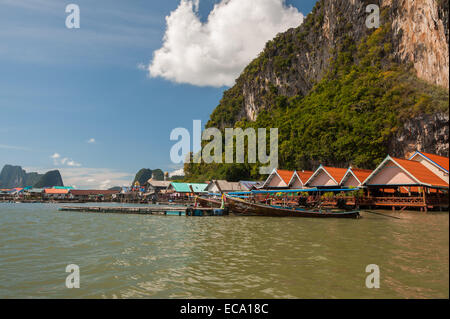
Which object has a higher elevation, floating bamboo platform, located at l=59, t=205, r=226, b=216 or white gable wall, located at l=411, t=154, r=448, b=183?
white gable wall, located at l=411, t=154, r=448, b=183

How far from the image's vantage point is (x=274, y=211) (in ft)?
82.7

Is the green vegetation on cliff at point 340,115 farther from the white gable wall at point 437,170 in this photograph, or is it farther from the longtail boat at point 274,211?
the white gable wall at point 437,170

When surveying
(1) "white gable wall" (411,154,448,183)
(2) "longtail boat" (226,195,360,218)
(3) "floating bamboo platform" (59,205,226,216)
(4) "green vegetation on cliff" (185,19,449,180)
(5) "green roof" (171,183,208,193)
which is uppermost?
(4) "green vegetation on cliff" (185,19,449,180)

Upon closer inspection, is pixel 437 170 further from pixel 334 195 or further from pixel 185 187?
pixel 185 187

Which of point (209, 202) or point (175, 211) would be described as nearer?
point (175, 211)

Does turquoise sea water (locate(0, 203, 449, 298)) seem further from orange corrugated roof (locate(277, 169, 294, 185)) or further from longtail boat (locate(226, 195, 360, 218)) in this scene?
orange corrugated roof (locate(277, 169, 294, 185))

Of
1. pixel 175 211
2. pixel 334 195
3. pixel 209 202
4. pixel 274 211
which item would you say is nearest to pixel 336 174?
pixel 334 195

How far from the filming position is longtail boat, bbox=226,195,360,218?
22.6 m

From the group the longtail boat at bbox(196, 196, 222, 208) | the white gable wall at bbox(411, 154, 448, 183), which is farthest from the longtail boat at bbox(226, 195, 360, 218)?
the white gable wall at bbox(411, 154, 448, 183)

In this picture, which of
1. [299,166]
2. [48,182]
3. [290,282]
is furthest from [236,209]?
[48,182]

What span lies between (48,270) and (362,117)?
47.7 metres

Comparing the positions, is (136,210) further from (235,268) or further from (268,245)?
(235,268)

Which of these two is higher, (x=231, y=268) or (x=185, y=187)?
(x=185, y=187)

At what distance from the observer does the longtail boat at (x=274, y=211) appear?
890 inches
